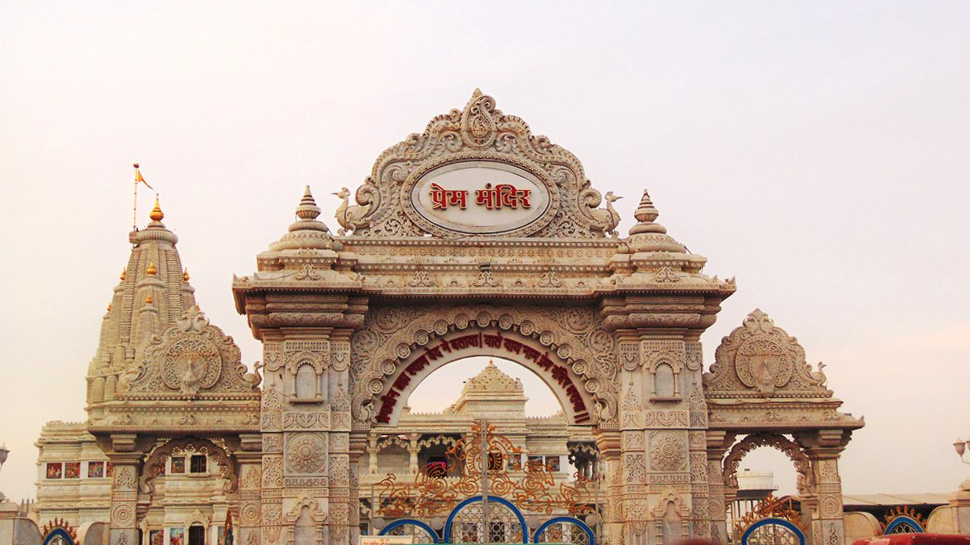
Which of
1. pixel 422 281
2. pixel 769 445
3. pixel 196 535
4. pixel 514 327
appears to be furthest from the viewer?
pixel 196 535

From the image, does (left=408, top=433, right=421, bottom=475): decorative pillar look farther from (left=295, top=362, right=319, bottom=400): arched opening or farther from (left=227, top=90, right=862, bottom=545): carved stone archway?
(left=295, top=362, right=319, bottom=400): arched opening

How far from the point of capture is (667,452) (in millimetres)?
19031

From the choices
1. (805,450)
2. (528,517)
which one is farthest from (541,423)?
(805,450)

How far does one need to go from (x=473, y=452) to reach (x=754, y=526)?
449cm

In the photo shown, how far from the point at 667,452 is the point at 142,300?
85.8 feet

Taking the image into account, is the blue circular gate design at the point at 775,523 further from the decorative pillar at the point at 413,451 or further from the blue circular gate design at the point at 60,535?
the decorative pillar at the point at 413,451

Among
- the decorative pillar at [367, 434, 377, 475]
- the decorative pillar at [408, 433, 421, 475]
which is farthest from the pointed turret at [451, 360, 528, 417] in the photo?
the decorative pillar at [367, 434, 377, 475]

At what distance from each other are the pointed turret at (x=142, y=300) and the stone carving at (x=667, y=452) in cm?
2470

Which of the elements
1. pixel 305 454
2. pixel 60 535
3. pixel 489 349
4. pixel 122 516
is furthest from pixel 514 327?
pixel 60 535

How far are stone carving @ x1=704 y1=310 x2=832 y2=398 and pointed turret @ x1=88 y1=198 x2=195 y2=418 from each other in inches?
968

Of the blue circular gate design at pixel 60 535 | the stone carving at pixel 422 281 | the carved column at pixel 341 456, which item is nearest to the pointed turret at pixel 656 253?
the stone carving at pixel 422 281

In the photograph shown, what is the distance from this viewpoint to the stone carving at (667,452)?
62.4 ft

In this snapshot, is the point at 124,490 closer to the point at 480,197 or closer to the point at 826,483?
the point at 480,197

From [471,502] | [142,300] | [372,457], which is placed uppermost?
[142,300]
